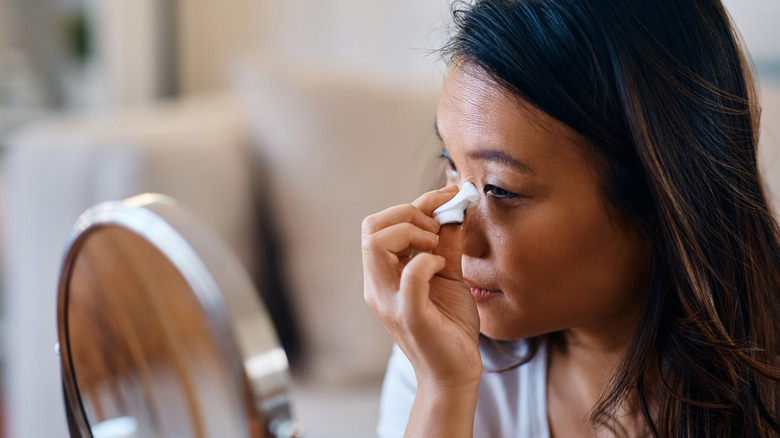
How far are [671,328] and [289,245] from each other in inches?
32.2

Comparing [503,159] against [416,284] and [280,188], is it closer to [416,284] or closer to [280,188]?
[416,284]

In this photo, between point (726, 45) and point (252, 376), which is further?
point (726, 45)

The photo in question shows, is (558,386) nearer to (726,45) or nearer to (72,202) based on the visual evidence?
(726,45)

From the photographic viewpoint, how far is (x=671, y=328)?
0.62 m

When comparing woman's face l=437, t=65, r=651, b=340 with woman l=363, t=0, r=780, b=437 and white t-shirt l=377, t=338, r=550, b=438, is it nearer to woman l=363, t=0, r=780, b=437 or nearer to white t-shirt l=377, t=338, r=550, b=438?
woman l=363, t=0, r=780, b=437

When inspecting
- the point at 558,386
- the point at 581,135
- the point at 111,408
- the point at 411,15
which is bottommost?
the point at 558,386

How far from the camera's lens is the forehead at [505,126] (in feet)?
1.80

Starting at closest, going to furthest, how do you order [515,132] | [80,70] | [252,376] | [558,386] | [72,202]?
[252,376] → [515,132] → [558,386] → [72,202] → [80,70]

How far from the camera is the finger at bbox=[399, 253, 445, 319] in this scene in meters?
0.52

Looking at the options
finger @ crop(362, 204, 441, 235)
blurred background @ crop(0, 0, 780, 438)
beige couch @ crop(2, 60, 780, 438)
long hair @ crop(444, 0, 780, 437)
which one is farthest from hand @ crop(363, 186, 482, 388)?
beige couch @ crop(2, 60, 780, 438)

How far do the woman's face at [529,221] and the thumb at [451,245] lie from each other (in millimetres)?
27

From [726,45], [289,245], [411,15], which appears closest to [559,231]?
[726,45]

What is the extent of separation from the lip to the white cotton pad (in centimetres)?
8

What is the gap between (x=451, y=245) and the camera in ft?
1.87
